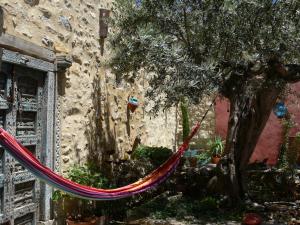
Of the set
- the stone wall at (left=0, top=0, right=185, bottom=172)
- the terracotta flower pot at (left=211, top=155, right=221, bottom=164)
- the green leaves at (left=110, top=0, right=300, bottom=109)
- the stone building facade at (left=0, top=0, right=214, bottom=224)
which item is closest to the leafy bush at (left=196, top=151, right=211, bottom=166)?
the terracotta flower pot at (left=211, top=155, right=221, bottom=164)

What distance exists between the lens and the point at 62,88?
16.1 feet

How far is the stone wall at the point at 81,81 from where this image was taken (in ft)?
14.1

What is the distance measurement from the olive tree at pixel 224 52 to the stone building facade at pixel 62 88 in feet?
1.71

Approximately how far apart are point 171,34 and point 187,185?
2.29 metres

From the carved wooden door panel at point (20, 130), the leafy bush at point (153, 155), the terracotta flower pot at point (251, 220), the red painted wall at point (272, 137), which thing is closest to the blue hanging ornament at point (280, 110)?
the red painted wall at point (272, 137)

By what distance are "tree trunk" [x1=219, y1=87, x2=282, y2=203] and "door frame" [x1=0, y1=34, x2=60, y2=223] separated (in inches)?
92.2

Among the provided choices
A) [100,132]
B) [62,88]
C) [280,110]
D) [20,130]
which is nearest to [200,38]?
[62,88]

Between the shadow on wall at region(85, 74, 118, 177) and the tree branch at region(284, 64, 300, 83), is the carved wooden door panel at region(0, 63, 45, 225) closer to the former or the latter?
the shadow on wall at region(85, 74, 118, 177)

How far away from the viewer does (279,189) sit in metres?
6.46

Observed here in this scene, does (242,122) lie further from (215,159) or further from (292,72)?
(215,159)

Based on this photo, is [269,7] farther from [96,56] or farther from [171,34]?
[96,56]

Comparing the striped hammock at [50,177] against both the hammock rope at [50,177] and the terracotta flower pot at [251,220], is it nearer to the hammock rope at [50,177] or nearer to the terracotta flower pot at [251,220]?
the hammock rope at [50,177]

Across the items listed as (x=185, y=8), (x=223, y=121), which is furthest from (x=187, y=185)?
(x=223, y=121)

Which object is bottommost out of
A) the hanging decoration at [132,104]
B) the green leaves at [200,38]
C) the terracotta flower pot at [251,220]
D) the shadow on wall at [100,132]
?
the terracotta flower pot at [251,220]
